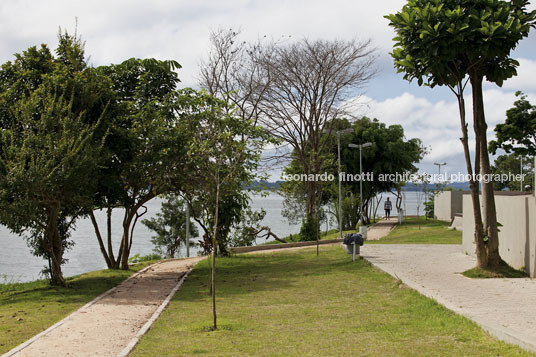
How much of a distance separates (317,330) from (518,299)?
14.7 feet

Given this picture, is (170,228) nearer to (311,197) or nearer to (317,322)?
(311,197)

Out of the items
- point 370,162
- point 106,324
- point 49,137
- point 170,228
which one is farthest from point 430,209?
point 106,324

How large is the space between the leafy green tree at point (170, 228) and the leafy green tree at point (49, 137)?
2370 cm

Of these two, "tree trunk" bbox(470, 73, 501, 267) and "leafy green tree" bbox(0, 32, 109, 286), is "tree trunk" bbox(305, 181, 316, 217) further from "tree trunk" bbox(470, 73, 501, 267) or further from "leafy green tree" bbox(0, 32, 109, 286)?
"tree trunk" bbox(470, 73, 501, 267)

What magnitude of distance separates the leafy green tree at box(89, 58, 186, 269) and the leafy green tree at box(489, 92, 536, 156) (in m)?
23.9

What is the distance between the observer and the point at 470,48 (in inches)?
542

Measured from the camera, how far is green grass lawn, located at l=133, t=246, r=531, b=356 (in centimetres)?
765

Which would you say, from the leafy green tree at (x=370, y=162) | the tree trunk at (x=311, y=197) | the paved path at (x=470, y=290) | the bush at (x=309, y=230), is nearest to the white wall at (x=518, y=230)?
the paved path at (x=470, y=290)

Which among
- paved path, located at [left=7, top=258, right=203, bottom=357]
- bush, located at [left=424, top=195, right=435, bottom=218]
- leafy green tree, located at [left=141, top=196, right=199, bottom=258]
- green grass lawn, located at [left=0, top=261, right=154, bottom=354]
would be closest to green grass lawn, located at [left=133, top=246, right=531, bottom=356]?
paved path, located at [left=7, top=258, right=203, bottom=357]

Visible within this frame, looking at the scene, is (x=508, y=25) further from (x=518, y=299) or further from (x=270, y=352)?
(x=270, y=352)

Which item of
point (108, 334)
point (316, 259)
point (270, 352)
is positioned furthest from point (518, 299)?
point (316, 259)

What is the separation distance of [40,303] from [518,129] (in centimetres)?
3162

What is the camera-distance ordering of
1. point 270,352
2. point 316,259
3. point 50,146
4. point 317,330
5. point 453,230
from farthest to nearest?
point 453,230
point 316,259
point 50,146
point 317,330
point 270,352

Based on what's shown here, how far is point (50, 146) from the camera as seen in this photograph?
47.0 ft
